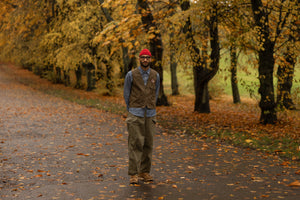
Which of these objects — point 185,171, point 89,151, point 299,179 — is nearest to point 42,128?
point 89,151

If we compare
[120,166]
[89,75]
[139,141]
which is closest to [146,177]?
[139,141]

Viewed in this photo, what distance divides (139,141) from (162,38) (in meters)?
21.9

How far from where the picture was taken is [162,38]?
27484 millimetres

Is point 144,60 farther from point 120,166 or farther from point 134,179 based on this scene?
point 120,166

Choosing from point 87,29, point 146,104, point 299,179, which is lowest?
point 299,179

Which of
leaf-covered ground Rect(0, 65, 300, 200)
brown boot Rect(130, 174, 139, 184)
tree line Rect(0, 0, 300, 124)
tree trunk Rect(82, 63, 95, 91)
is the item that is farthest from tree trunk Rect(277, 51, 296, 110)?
tree trunk Rect(82, 63, 95, 91)

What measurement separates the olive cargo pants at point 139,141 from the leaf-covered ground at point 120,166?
346 millimetres

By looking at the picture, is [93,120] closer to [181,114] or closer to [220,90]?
[181,114]

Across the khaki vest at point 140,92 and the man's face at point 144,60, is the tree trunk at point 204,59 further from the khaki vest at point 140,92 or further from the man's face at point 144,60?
the khaki vest at point 140,92

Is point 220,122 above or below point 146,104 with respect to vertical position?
below

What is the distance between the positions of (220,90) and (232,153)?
63.4 feet

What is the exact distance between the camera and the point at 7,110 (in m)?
17.9

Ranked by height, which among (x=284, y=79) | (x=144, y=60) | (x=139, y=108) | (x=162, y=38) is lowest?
(x=139, y=108)

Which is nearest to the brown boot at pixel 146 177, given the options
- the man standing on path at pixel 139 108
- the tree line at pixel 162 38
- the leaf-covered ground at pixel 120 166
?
the man standing on path at pixel 139 108
